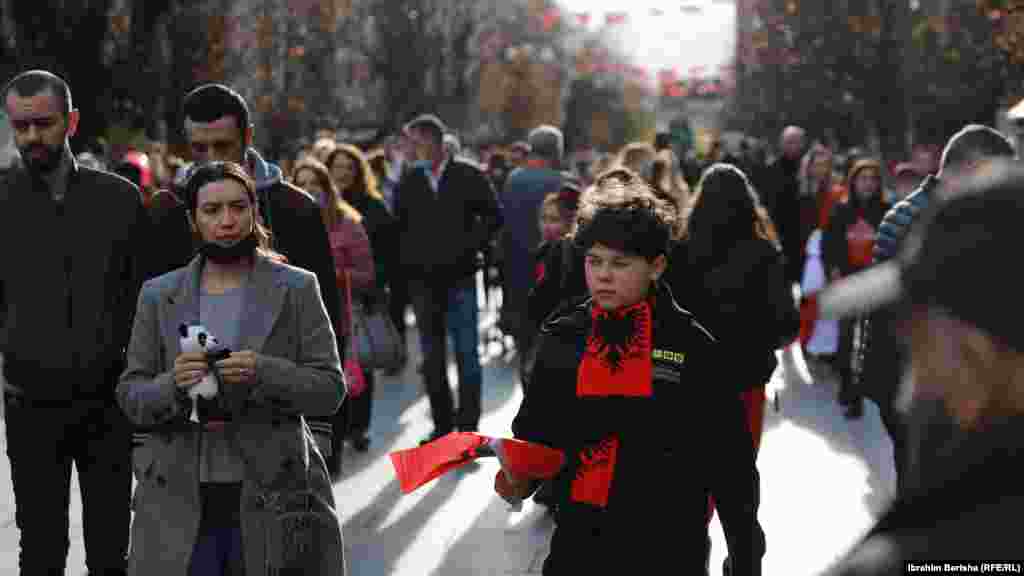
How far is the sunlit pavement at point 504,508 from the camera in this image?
7.16 metres

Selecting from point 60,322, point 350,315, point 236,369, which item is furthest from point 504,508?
point 236,369

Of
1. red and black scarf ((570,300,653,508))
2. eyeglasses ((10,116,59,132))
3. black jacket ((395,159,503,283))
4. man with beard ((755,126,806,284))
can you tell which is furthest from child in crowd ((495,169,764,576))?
man with beard ((755,126,806,284))

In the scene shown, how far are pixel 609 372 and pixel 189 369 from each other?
1054 mm

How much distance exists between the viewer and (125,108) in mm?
27984

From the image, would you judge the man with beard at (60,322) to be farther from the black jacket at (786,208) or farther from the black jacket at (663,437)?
the black jacket at (786,208)

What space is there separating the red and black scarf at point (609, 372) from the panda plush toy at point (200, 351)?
36.6 inches

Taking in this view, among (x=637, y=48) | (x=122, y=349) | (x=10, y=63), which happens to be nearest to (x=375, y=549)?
(x=122, y=349)

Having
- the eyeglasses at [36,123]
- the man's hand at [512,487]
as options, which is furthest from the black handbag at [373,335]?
the man's hand at [512,487]

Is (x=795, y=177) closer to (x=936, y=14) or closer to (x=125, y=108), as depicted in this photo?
(x=125, y=108)

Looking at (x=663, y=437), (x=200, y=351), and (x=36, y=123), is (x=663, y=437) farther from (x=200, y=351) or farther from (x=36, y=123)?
(x=36, y=123)

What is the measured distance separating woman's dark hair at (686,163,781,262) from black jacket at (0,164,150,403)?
2.51 m

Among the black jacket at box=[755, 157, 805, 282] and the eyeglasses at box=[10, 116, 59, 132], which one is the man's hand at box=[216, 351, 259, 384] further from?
the black jacket at box=[755, 157, 805, 282]

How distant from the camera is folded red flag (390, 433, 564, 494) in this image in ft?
10.9

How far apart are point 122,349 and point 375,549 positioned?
2421 millimetres
